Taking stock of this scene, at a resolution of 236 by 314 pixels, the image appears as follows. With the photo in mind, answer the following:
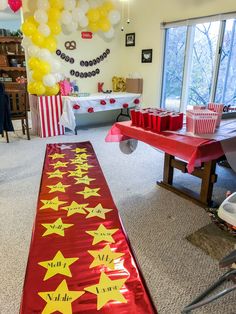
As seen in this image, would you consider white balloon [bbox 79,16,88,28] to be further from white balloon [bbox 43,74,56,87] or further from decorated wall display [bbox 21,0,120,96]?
white balloon [bbox 43,74,56,87]

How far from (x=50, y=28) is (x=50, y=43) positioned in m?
0.23

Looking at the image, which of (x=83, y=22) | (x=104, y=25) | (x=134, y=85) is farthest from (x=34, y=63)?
(x=134, y=85)

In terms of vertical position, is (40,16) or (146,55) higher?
(40,16)

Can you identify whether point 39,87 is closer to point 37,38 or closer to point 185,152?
point 37,38

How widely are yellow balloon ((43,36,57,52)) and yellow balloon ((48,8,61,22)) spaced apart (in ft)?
0.93

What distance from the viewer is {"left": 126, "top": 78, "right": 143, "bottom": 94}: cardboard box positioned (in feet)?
17.4

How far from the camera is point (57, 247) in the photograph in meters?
1.87

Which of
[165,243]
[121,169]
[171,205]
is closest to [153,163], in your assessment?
[121,169]

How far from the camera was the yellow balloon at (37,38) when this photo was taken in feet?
13.9

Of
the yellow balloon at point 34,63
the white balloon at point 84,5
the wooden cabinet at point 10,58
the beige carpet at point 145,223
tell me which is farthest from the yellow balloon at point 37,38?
the wooden cabinet at point 10,58

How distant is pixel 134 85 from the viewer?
5367mm

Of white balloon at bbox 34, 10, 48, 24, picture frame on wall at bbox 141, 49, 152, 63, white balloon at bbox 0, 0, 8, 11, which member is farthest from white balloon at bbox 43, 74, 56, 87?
white balloon at bbox 0, 0, 8, 11

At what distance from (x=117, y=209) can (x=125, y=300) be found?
1.00m

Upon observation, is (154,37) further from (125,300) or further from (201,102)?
(125,300)
